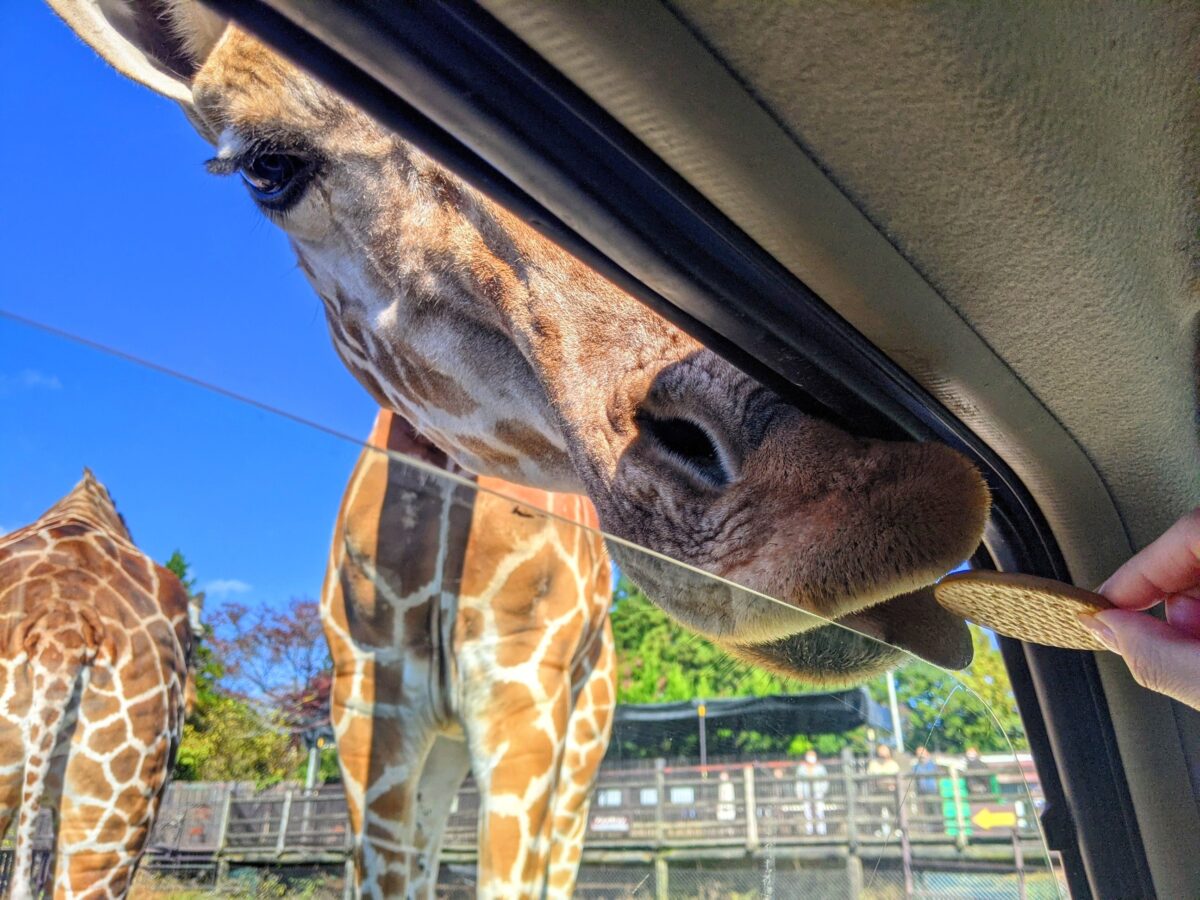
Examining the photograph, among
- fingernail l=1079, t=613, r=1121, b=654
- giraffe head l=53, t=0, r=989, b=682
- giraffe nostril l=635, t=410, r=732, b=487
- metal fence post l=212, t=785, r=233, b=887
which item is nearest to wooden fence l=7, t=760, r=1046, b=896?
metal fence post l=212, t=785, r=233, b=887

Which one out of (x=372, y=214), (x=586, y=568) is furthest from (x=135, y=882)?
(x=372, y=214)

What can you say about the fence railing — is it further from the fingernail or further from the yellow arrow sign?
the fingernail

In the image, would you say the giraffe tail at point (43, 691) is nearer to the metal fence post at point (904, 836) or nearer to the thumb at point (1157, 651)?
the metal fence post at point (904, 836)

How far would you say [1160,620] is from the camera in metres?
1.23

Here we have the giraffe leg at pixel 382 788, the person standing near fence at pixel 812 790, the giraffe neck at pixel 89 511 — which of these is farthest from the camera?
the person standing near fence at pixel 812 790

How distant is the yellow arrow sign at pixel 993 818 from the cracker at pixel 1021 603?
0.80ft

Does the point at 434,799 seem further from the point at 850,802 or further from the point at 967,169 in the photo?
the point at 967,169

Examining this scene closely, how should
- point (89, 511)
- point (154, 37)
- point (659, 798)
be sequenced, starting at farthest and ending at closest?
point (154, 37) < point (659, 798) < point (89, 511)

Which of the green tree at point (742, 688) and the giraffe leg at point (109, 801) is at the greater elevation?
the green tree at point (742, 688)

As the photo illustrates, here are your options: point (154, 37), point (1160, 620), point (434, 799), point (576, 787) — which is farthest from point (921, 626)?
point (154, 37)

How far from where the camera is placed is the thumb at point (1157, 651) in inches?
42.4

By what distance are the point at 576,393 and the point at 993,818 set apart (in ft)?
2.61

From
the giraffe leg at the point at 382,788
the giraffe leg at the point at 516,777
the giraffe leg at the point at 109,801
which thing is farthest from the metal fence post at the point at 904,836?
the giraffe leg at the point at 109,801

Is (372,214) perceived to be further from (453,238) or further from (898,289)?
(898,289)
